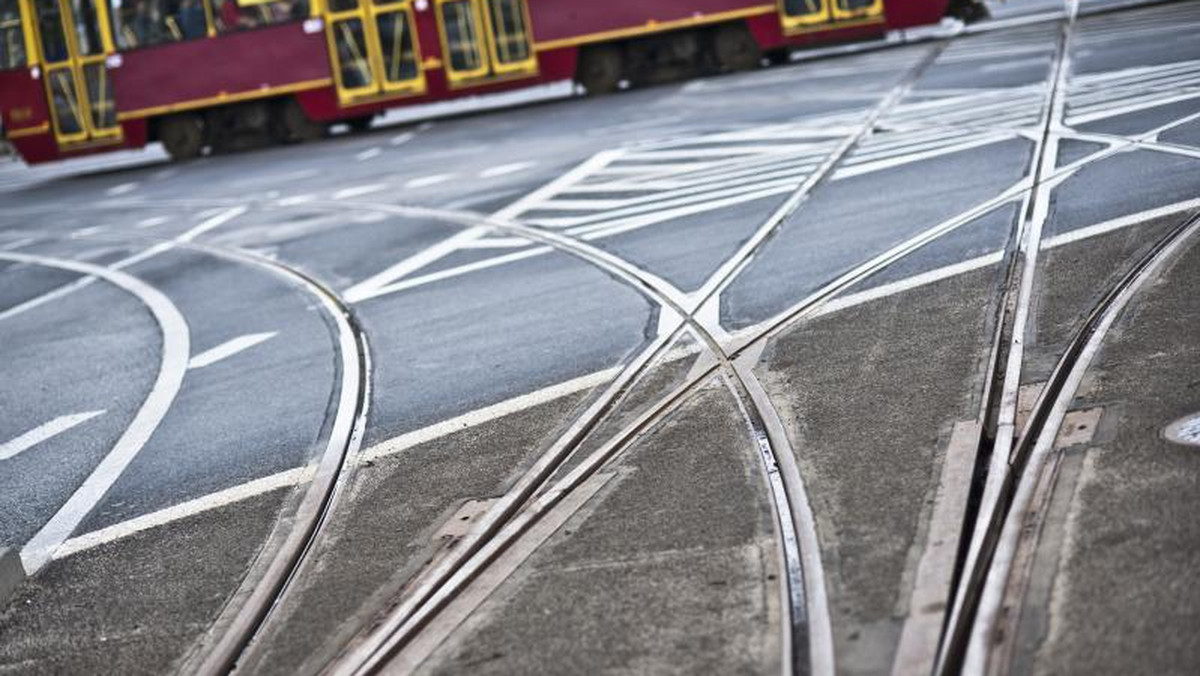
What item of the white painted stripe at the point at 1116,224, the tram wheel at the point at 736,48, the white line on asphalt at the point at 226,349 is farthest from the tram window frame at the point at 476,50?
the white painted stripe at the point at 1116,224

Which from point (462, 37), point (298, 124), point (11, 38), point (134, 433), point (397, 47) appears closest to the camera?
point (134, 433)

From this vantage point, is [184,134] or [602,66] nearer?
[602,66]

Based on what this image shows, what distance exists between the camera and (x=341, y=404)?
32.2 feet

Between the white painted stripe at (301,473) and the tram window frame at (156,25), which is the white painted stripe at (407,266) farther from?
the tram window frame at (156,25)

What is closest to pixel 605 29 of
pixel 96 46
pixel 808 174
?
pixel 96 46

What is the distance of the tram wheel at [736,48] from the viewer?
29094mm

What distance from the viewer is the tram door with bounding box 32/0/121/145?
3080 centimetres

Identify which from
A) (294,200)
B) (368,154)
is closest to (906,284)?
(294,200)

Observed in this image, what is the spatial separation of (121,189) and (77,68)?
390 centimetres

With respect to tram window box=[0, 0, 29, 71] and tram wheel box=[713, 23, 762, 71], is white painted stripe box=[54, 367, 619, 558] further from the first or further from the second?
tram window box=[0, 0, 29, 71]

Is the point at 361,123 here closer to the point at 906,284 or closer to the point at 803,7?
the point at 803,7

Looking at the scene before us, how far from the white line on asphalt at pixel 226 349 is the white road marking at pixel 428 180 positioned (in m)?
8.10

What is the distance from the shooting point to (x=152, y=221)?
22125 mm

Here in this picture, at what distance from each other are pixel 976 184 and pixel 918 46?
15.5 meters
